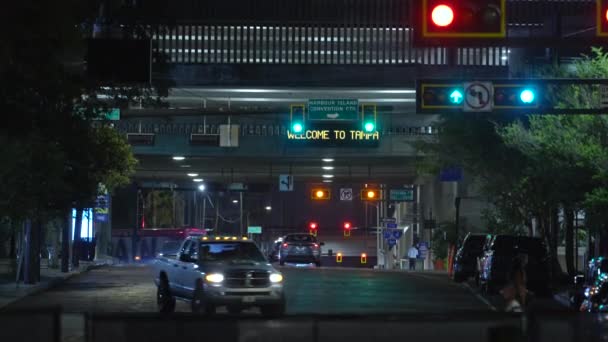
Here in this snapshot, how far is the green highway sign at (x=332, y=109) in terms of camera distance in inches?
1325

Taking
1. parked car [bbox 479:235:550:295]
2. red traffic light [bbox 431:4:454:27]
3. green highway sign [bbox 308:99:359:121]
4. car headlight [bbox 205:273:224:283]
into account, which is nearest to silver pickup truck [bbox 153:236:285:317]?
car headlight [bbox 205:273:224:283]

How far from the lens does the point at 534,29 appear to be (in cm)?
3344

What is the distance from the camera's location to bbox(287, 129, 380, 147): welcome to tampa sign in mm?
37125

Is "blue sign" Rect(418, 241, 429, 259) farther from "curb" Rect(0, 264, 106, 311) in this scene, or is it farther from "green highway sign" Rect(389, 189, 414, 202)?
"curb" Rect(0, 264, 106, 311)

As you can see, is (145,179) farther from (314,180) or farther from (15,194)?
(15,194)

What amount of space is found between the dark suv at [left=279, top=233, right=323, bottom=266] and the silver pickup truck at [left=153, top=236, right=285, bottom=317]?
27.3 meters

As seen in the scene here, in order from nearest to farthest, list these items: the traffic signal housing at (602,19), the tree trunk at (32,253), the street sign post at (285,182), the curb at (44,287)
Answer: the traffic signal housing at (602,19)
the curb at (44,287)
the tree trunk at (32,253)
the street sign post at (285,182)

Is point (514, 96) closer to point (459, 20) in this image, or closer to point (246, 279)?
point (246, 279)

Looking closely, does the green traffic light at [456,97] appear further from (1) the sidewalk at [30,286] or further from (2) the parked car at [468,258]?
(2) the parked car at [468,258]

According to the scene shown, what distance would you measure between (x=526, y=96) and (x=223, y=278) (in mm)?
7093

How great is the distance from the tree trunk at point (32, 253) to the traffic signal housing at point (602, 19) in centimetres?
2051

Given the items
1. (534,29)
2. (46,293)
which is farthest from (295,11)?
(46,293)

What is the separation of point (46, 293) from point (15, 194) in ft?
13.3

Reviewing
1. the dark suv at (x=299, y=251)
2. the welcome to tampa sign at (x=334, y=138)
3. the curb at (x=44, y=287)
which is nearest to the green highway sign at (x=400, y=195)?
the dark suv at (x=299, y=251)
